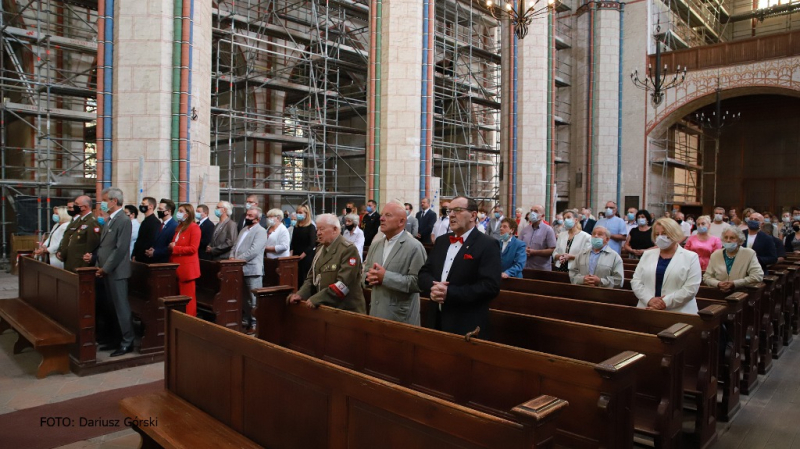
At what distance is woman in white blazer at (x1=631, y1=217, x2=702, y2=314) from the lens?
4051mm

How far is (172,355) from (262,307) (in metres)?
0.67

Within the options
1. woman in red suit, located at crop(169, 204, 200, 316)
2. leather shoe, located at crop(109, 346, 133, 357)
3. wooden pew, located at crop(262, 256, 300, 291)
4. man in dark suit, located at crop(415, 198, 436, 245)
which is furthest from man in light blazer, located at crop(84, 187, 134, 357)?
man in dark suit, located at crop(415, 198, 436, 245)

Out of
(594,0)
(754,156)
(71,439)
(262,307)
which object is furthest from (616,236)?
(754,156)

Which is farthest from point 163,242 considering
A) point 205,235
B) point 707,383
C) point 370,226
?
point 707,383

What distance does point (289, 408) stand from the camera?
8.14 feet

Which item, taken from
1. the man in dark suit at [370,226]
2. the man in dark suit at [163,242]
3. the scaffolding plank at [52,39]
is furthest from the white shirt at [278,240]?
the scaffolding plank at [52,39]

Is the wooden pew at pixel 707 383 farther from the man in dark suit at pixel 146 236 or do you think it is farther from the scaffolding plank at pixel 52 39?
the scaffolding plank at pixel 52 39

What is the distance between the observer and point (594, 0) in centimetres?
1808

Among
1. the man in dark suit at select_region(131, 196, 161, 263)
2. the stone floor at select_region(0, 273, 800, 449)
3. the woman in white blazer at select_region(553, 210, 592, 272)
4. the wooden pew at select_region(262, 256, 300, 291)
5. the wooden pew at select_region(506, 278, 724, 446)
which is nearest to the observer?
the wooden pew at select_region(506, 278, 724, 446)

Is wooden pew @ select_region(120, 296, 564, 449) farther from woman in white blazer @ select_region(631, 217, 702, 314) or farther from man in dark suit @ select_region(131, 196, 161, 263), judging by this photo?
man in dark suit @ select_region(131, 196, 161, 263)

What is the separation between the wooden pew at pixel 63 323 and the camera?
486 centimetres

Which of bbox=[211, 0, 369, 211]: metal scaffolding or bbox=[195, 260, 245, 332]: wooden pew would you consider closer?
bbox=[195, 260, 245, 332]: wooden pew

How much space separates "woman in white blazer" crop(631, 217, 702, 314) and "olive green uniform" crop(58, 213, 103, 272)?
526cm

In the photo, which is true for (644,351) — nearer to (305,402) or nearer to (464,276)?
(464,276)
